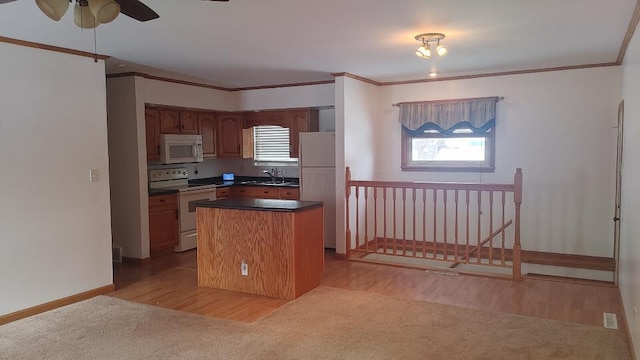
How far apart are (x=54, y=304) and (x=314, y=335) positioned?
2384 mm

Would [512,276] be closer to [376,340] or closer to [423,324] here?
[423,324]

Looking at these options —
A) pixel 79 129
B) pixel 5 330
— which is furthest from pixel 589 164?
pixel 5 330

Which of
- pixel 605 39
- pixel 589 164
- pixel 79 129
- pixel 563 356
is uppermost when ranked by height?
pixel 605 39

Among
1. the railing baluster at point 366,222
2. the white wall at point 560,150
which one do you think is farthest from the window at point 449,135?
the railing baluster at point 366,222

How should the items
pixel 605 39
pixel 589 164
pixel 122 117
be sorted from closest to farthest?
1. pixel 605 39
2. pixel 589 164
3. pixel 122 117

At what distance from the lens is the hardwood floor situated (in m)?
4.00

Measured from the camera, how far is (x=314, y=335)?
11.4ft

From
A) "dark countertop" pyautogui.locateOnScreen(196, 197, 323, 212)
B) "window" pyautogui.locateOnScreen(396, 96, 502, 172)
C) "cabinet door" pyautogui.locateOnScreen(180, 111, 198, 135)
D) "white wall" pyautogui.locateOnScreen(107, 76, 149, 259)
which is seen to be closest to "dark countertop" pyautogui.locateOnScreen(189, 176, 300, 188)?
"cabinet door" pyautogui.locateOnScreen(180, 111, 198, 135)

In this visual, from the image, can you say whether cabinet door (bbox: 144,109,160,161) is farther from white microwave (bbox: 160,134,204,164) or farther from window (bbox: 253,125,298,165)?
window (bbox: 253,125,298,165)

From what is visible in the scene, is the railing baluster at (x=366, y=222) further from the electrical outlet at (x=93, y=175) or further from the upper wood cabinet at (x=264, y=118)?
the electrical outlet at (x=93, y=175)

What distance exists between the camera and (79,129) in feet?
14.2

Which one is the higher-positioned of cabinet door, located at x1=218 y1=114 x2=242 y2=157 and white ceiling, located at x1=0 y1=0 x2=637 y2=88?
white ceiling, located at x1=0 y1=0 x2=637 y2=88

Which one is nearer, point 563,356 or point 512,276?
point 563,356

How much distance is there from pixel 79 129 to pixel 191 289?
1.84 metres
